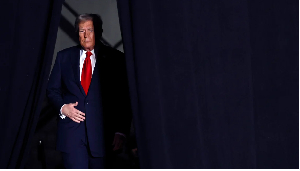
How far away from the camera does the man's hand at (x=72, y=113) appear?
2037 mm

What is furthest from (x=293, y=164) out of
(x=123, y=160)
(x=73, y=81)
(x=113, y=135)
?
(x=123, y=160)

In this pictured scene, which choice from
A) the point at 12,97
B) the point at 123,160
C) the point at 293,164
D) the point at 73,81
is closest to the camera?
the point at 12,97

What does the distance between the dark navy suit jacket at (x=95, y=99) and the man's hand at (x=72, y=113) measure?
0.04 m

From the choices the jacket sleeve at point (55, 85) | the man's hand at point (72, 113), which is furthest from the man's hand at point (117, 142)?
the jacket sleeve at point (55, 85)

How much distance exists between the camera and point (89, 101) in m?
2.09

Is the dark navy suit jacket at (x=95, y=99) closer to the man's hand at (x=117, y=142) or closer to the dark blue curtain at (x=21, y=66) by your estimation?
the man's hand at (x=117, y=142)

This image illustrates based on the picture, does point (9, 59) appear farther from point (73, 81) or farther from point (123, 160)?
point (123, 160)

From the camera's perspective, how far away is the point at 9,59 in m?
1.71

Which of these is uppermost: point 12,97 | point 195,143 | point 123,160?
point 12,97

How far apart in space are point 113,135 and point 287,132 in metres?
0.98

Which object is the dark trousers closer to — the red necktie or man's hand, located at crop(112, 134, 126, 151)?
man's hand, located at crop(112, 134, 126, 151)

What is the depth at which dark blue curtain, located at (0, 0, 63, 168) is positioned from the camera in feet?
5.57

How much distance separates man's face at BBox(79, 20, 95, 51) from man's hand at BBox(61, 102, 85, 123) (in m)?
0.37

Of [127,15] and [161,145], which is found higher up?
[127,15]
